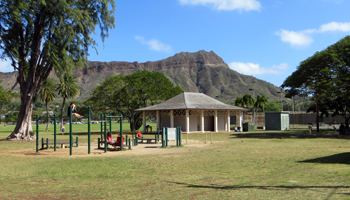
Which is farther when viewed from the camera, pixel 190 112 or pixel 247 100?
pixel 247 100

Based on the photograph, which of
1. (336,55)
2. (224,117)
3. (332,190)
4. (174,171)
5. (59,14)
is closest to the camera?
(332,190)

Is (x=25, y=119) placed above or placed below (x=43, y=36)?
below

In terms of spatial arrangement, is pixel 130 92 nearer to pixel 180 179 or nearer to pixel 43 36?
pixel 43 36

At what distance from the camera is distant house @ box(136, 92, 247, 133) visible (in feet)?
128

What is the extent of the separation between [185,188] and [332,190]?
345 cm

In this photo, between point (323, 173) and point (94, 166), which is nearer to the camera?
point (323, 173)

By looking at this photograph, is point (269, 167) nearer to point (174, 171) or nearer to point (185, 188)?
point (174, 171)

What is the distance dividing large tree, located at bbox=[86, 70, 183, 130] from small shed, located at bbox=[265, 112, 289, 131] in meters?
16.3

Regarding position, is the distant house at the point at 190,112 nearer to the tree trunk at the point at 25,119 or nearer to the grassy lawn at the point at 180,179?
the tree trunk at the point at 25,119

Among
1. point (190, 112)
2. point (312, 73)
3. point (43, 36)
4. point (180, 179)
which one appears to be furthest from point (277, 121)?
point (180, 179)

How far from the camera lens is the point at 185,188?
783 centimetres

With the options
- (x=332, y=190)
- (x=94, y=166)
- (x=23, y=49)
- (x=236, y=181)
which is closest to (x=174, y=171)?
(x=236, y=181)

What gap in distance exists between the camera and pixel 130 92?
140 feet

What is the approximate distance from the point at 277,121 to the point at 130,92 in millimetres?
22415
